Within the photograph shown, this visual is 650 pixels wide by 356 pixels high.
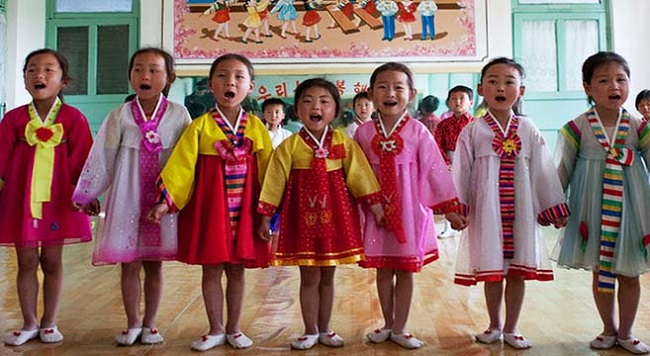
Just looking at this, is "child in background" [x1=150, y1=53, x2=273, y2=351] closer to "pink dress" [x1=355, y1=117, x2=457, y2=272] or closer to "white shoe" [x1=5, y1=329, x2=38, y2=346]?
"pink dress" [x1=355, y1=117, x2=457, y2=272]

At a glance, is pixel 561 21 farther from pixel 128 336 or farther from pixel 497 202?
pixel 128 336

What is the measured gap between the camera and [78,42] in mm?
6328

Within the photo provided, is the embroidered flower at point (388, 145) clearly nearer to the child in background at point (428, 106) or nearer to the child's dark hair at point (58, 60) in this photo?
the child's dark hair at point (58, 60)

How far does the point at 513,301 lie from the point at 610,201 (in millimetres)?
464

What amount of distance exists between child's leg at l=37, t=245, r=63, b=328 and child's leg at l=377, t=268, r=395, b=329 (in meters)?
1.14

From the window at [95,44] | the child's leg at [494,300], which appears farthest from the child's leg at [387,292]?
the window at [95,44]

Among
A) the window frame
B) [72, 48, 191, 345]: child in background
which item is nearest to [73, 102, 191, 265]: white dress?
[72, 48, 191, 345]: child in background

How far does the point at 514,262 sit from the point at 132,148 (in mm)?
1355

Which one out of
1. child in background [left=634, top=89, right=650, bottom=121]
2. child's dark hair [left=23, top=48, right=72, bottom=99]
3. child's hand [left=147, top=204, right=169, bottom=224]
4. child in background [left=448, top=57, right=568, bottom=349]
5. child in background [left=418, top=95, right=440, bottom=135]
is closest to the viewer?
child's hand [left=147, top=204, right=169, bottom=224]

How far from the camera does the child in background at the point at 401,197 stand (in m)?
2.04

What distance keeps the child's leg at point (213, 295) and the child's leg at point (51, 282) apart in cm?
55

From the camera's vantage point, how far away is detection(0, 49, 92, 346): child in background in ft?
6.86

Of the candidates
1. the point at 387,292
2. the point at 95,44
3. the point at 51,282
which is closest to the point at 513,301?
the point at 387,292

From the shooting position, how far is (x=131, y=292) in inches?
81.7
